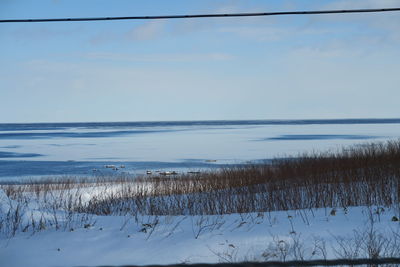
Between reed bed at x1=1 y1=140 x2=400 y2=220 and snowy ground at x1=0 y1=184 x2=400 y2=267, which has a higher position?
reed bed at x1=1 y1=140 x2=400 y2=220

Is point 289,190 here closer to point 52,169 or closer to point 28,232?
point 28,232

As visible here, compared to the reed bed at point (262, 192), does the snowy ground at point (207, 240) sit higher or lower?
lower

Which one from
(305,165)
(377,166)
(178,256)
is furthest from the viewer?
(305,165)

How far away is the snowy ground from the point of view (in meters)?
7.67

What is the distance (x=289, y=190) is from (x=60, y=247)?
8270 mm

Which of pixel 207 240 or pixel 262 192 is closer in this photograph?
pixel 207 240

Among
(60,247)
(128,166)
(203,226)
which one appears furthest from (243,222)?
(128,166)

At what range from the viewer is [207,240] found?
8.51 m

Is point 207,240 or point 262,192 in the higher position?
point 262,192

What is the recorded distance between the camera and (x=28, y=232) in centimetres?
950

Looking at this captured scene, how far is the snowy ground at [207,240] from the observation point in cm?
767

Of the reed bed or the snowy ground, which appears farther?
the reed bed

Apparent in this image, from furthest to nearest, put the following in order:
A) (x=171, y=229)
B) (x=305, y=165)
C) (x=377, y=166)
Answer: (x=305, y=165), (x=377, y=166), (x=171, y=229)

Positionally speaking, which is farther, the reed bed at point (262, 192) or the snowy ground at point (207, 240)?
the reed bed at point (262, 192)
